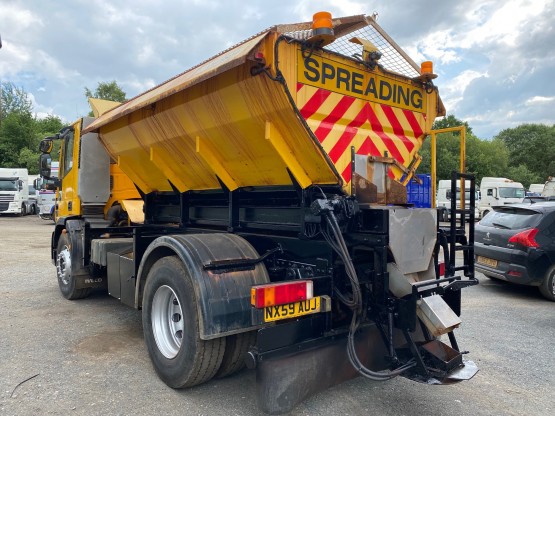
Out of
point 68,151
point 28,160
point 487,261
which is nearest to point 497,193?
point 487,261

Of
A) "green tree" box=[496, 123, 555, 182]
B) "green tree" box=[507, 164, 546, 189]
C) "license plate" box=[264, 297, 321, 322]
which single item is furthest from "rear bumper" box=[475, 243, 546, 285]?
"green tree" box=[496, 123, 555, 182]

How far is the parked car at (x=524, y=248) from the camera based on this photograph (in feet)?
26.0

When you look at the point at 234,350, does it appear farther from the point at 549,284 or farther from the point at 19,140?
the point at 19,140

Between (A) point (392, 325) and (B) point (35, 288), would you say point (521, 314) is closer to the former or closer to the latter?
(A) point (392, 325)

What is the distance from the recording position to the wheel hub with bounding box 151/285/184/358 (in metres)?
4.24

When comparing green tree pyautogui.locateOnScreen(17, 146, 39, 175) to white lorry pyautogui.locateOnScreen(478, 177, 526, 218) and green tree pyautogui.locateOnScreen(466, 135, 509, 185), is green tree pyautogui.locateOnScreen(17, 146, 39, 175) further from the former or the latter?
green tree pyautogui.locateOnScreen(466, 135, 509, 185)

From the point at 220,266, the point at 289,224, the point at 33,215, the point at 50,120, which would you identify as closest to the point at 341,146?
the point at 289,224

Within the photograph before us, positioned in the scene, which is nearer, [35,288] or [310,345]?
[310,345]

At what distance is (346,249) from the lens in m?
3.43

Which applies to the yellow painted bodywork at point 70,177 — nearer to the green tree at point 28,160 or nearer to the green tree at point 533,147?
the green tree at point 28,160

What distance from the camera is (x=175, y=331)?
4.30 meters

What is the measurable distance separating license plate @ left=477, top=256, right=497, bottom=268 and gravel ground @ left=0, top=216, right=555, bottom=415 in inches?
55.8

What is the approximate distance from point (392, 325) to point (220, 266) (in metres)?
1.37

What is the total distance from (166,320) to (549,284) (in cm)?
655
